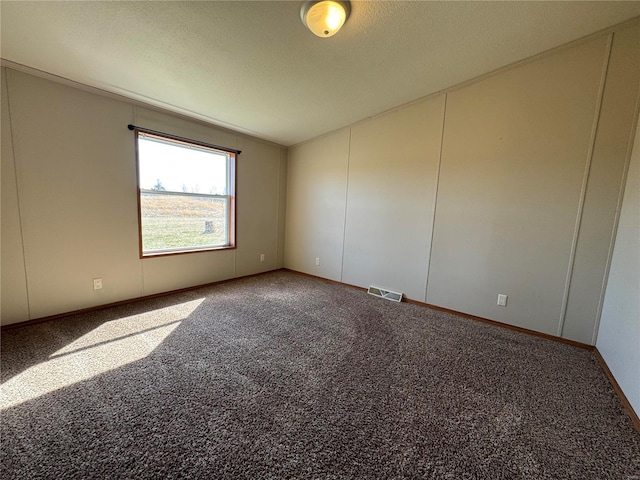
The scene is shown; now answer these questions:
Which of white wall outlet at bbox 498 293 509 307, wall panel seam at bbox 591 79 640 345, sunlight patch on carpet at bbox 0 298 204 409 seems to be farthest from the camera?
white wall outlet at bbox 498 293 509 307

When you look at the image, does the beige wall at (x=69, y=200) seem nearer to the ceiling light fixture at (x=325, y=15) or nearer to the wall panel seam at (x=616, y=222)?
the ceiling light fixture at (x=325, y=15)

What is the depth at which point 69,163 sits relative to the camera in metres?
2.36

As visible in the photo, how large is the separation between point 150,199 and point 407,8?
3.17 metres

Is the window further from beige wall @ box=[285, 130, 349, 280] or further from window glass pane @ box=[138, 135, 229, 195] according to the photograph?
beige wall @ box=[285, 130, 349, 280]

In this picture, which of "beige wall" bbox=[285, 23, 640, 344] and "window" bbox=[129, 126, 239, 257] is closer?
"beige wall" bbox=[285, 23, 640, 344]

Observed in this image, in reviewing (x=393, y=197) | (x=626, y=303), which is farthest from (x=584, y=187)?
(x=393, y=197)

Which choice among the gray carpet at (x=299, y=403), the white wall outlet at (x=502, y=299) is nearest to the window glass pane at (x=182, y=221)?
the gray carpet at (x=299, y=403)

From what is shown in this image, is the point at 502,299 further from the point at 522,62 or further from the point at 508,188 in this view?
the point at 522,62

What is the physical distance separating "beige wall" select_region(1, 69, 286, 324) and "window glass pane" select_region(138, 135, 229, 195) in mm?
170

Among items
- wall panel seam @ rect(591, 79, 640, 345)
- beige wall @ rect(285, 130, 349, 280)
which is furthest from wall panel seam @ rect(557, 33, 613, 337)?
beige wall @ rect(285, 130, 349, 280)

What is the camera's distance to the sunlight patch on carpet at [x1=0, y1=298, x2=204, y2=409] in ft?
4.94

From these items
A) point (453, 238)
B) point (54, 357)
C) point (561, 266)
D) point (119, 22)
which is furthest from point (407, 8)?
point (54, 357)

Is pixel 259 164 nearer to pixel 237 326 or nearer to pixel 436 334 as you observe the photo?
pixel 237 326

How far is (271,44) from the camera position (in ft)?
6.26
